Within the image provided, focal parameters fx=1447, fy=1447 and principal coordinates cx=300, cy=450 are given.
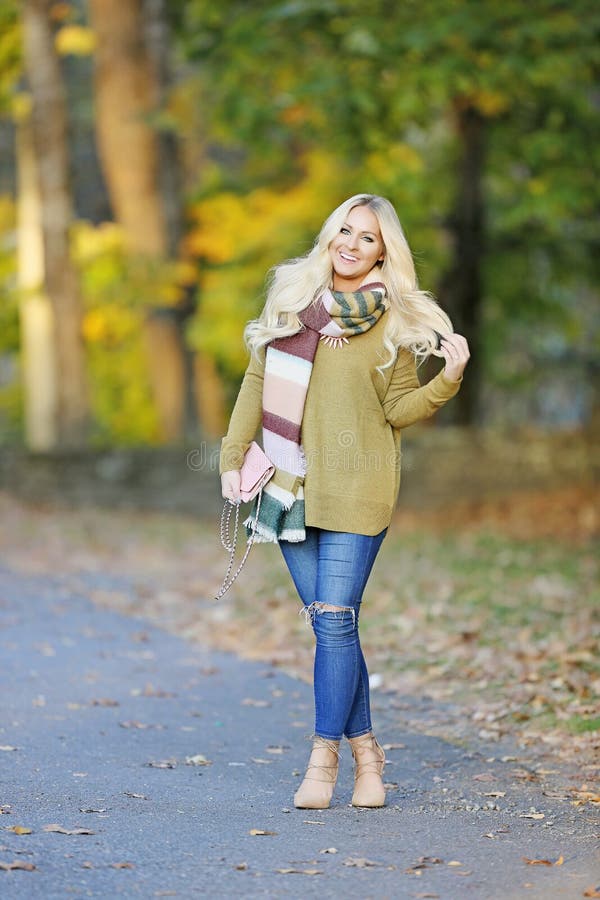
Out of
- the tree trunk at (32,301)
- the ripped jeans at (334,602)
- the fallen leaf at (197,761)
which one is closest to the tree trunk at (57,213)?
the tree trunk at (32,301)

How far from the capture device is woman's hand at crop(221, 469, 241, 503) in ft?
17.0

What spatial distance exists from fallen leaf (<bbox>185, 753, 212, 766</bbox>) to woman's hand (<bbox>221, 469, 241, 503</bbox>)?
50.9 inches

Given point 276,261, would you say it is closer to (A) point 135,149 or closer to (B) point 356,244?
(A) point 135,149

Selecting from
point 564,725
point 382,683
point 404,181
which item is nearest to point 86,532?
point 404,181

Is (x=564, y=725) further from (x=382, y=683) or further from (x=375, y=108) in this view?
(x=375, y=108)

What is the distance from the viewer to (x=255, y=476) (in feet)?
17.1

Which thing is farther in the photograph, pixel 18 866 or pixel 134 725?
pixel 134 725

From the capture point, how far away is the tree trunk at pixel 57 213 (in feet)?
65.3

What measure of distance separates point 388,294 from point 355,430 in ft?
1.71

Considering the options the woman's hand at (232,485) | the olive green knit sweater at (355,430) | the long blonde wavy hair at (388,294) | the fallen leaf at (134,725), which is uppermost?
the long blonde wavy hair at (388,294)

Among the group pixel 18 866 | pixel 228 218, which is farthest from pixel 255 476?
pixel 228 218

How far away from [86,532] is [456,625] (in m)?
7.82

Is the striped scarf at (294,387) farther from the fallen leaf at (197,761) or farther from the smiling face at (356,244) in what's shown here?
the fallen leaf at (197,761)

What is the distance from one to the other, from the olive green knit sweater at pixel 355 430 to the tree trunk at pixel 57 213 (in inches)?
623
